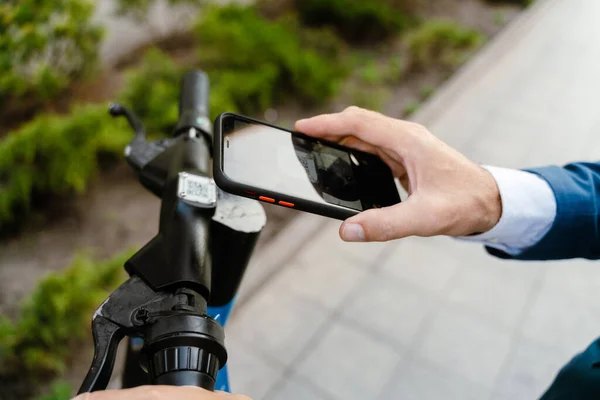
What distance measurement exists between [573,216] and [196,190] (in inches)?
31.4

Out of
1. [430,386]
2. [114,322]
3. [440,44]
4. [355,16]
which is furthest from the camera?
[355,16]

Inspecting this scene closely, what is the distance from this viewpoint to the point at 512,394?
2238 millimetres

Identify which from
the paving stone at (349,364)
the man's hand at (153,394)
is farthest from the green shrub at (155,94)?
the man's hand at (153,394)

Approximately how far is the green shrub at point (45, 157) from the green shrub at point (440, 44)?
8.73 ft

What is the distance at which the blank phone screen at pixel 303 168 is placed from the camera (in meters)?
0.96

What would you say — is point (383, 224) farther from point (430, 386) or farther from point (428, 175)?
point (430, 386)

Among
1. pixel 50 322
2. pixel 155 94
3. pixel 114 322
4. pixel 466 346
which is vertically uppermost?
pixel 114 322

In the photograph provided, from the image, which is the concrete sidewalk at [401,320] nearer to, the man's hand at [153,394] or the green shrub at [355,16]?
the man's hand at [153,394]

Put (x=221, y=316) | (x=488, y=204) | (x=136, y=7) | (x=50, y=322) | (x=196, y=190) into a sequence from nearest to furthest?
(x=196, y=190) < (x=221, y=316) < (x=488, y=204) < (x=50, y=322) < (x=136, y=7)

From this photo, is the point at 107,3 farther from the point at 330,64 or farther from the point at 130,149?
the point at 130,149

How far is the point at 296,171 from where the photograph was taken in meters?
1.03

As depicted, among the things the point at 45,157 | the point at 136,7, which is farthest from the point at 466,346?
the point at 136,7

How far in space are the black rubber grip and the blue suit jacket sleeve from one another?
30.6 inches

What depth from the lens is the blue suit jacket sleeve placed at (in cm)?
111
